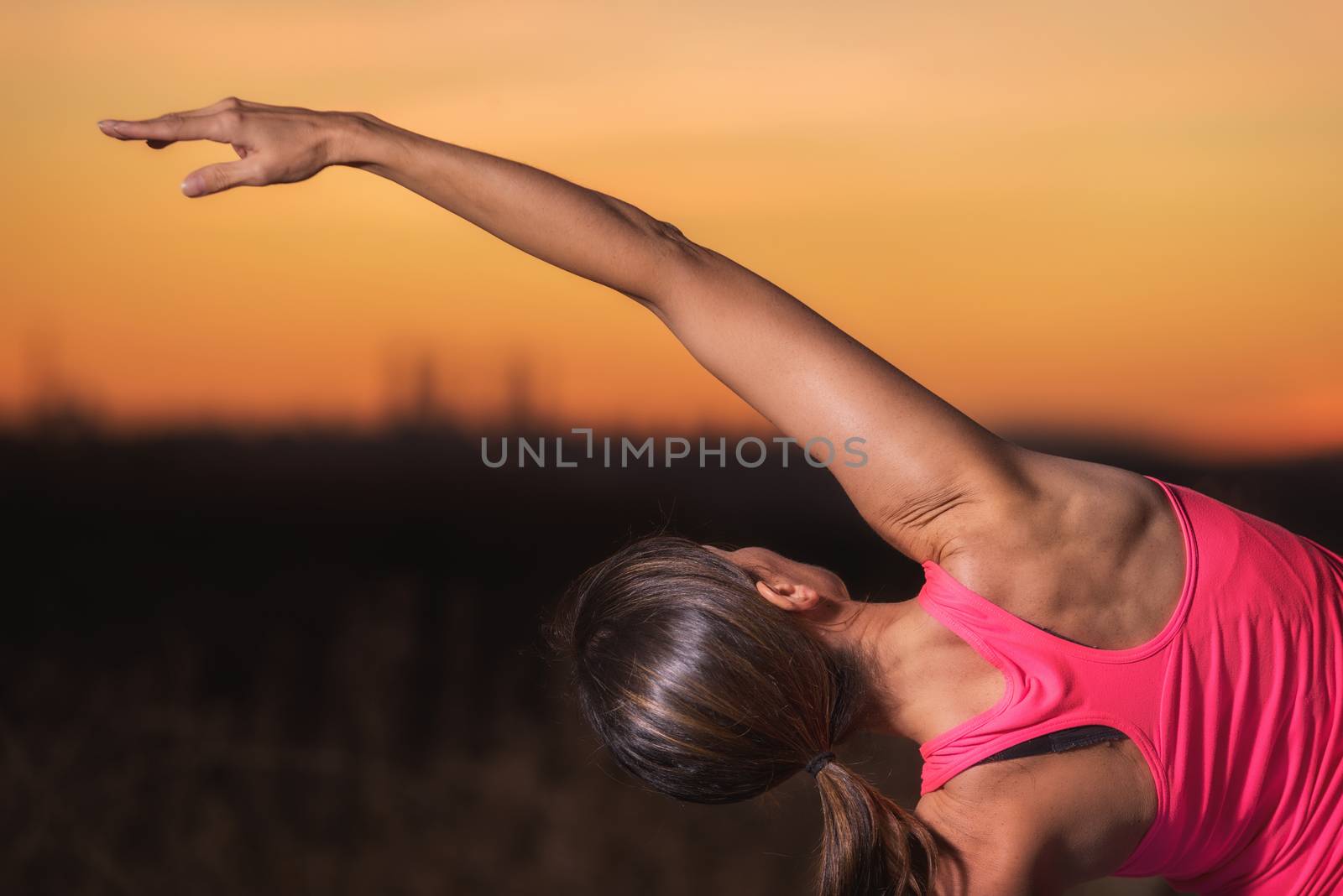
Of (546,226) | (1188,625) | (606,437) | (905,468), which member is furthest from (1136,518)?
(606,437)

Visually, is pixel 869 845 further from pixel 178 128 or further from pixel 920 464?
pixel 178 128

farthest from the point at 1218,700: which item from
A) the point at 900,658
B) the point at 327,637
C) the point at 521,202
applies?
the point at 327,637

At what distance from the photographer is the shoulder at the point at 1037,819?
1.05 m


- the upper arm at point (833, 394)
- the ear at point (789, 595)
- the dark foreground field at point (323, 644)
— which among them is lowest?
the dark foreground field at point (323, 644)

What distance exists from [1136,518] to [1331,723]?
27cm

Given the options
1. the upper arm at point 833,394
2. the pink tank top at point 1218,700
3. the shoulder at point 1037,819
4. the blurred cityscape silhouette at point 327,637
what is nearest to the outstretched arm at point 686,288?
the upper arm at point 833,394

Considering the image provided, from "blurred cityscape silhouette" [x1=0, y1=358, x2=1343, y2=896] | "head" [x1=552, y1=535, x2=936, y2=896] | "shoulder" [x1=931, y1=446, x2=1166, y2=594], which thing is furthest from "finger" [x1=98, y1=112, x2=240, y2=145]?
A: "blurred cityscape silhouette" [x1=0, y1=358, x2=1343, y2=896]

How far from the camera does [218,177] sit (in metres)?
1.02

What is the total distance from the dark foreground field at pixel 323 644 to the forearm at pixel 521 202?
2290 mm

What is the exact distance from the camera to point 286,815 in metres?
3.38

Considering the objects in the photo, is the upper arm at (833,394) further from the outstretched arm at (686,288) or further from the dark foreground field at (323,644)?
the dark foreground field at (323,644)

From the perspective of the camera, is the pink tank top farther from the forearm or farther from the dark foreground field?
the dark foreground field

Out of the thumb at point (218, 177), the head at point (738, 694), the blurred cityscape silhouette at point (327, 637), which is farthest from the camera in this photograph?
the blurred cityscape silhouette at point (327, 637)

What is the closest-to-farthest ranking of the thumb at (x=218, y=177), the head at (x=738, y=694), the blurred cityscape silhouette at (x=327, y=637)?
the thumb at (x=218, y=177)
the head at (x=738, y=694)
the blurred cityscape silhouette at (x=327, y=637)
